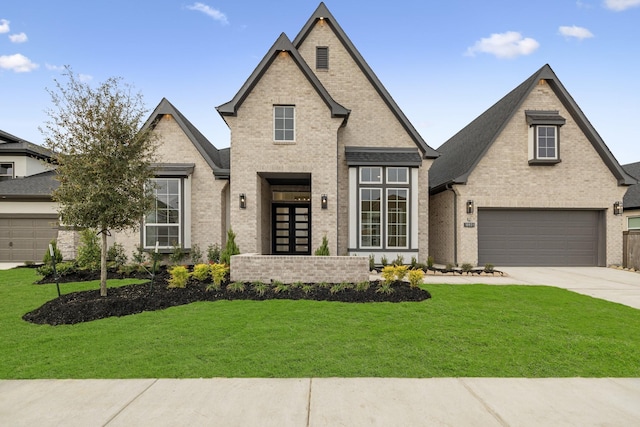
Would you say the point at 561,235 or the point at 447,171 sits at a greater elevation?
the point at 447,171

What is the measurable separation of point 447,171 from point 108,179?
15045mm

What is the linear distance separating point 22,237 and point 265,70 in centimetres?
1470

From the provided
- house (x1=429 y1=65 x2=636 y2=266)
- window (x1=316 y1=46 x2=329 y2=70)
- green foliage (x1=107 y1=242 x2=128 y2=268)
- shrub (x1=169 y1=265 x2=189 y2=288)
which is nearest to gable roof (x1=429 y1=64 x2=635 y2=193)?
house (x1=429 y1=65 x2=636 y2=266)

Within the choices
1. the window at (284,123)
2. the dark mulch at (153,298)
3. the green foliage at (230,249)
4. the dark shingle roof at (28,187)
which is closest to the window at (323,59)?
the window at (284,123)

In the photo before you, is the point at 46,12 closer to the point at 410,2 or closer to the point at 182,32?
the point at 182,32

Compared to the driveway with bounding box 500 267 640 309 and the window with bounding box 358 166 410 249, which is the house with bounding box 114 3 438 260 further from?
the driveway with bounding box 500 267 640 309

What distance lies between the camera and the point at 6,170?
18516 millimetres

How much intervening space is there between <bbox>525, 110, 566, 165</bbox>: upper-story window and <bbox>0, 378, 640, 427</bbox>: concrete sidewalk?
12.4m

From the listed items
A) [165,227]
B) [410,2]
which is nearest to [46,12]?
[165,227]

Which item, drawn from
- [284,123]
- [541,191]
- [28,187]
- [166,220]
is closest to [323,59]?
[284,123]

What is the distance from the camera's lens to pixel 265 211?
14586 mm

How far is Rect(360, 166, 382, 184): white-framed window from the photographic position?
13203 mm

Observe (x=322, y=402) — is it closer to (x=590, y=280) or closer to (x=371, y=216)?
(x=371, y=216)

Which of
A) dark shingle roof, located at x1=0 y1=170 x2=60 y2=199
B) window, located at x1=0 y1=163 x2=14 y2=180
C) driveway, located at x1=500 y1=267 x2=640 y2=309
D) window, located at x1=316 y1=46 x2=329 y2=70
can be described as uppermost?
window, located at x1=316 y1=46 x2=329 y2=70
